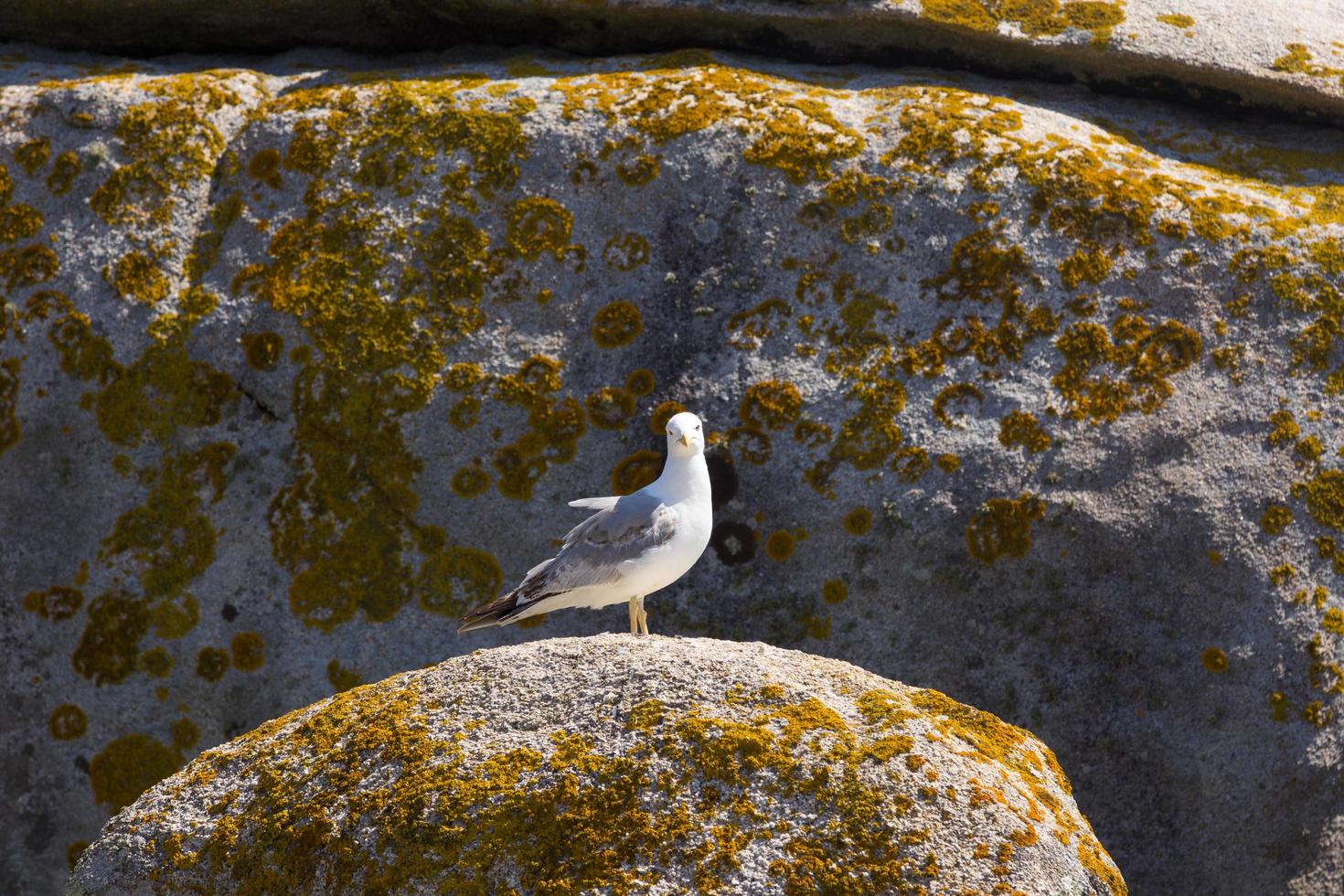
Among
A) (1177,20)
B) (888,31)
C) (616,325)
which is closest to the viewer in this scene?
(616,325)

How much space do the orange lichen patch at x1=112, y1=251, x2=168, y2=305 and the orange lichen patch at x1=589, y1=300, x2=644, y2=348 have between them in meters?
3.30

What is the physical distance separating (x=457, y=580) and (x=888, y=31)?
576 centimetres

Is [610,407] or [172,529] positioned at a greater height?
[610,407]

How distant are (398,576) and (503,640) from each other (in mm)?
880

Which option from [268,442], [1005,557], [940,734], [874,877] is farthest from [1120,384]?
[268,442]

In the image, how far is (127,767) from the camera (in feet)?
30.2

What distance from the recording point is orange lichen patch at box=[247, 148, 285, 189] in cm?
1025

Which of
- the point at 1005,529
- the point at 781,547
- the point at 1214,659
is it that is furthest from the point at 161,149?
the point at 1214,659

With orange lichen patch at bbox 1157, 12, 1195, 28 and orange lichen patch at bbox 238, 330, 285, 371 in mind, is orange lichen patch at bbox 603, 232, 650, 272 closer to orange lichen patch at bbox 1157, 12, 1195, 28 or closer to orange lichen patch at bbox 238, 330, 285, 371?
orange lichen patch at bbox 238, 330, 285, 371

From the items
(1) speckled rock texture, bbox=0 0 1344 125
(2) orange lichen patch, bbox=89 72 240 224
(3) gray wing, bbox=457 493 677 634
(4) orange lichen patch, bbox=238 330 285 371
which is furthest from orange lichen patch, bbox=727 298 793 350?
(2) orange lichen patch, bbox=89 72 240 224

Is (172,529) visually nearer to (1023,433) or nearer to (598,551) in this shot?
(598,551)

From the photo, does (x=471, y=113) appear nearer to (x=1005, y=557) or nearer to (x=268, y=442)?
(x=268, y=442)

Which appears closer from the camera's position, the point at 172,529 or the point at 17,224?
the point at 172,529

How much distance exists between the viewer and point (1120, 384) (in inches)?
358
